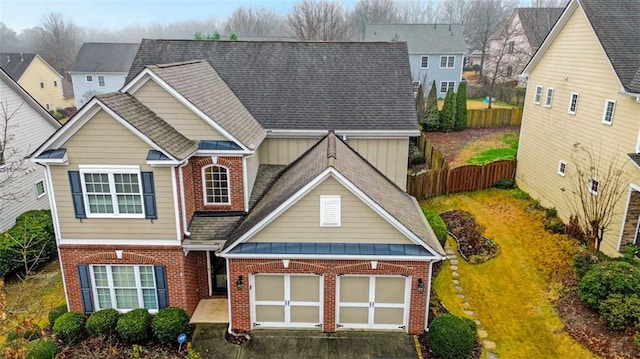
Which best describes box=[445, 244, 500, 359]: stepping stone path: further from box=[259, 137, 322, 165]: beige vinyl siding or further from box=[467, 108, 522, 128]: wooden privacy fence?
box=[467, 108, 522, 128]: wooden privacy fence

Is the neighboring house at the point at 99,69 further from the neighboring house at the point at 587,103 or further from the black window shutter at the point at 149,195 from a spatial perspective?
the neighboring house at the point at 587,103

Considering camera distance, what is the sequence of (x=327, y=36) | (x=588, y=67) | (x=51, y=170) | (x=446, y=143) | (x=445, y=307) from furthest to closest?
1. (x=327, y=36)
2. (x=446, y=143)
3. (x=588, y=67)
4. (x=445, y=307)
5. (x=51, y=170)

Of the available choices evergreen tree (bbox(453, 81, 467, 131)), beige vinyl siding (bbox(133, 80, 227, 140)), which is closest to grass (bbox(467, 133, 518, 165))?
evergreen tree (bbox(453, 81, 467, 131))

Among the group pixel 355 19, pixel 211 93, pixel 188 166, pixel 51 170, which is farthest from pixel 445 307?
pixel 355 19

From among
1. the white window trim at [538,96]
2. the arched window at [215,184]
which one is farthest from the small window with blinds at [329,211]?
the white window trim at [538,96]

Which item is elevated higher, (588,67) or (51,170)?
(588,67)

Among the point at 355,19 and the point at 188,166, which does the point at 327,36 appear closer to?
the point at 355,19
